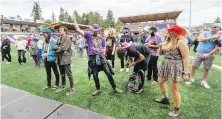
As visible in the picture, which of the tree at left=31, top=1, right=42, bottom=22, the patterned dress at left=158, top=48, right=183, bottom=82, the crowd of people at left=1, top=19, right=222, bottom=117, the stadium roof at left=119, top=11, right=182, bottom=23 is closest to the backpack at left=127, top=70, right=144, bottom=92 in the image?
the crowd of people at left=1, top=19, right=222, bottom=117

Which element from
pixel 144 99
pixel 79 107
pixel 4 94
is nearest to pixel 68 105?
pixel 79 107

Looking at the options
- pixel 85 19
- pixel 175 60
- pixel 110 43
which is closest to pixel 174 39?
pixel 175 60

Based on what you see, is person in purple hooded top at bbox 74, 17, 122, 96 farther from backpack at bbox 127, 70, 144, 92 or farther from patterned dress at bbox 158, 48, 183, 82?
patterned dress at bbox 158, 48, 183, 82

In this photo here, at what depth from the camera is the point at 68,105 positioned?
10.0 feet

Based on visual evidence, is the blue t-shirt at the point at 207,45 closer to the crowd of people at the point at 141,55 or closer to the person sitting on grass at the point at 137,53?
the crowd of people at the point at 141,55

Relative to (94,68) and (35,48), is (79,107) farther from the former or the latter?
(35,48)

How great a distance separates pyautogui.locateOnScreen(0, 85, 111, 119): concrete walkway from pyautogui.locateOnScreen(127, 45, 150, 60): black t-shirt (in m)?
1.38

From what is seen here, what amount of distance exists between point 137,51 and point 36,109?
2.32 m

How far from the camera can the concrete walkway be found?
2682mm

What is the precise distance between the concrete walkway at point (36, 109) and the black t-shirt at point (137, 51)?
4.53ft

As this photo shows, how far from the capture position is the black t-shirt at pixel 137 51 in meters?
3.16

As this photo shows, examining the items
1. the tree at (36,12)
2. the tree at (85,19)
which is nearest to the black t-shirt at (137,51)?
the tree at (85,19)

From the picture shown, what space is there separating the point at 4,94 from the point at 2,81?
1.37 meters

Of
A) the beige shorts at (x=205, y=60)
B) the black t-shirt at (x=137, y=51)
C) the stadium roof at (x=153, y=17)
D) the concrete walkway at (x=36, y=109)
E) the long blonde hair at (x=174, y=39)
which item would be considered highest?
the stadium roof at (x=153, y=17)
